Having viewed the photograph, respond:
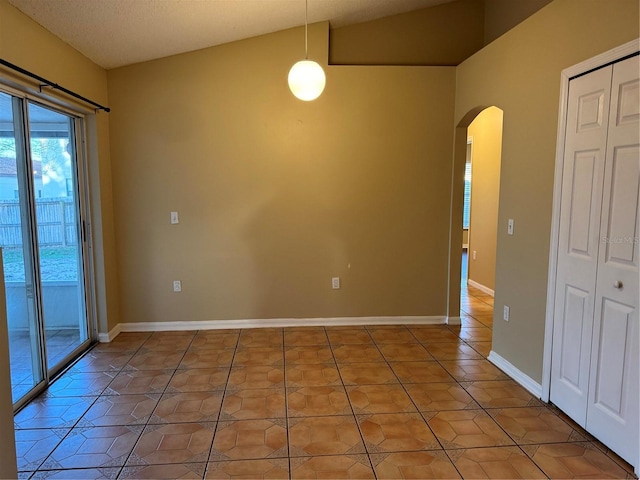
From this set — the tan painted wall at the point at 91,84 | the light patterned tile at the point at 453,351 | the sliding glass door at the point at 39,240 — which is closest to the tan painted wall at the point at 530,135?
the light patterned tile at the point at 453,351

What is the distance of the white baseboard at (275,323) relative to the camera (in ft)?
13.2

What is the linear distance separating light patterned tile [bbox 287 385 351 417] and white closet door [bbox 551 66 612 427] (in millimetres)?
1378

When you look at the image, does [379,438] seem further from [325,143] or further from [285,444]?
[325,143]

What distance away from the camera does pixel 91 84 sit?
3.40 meters

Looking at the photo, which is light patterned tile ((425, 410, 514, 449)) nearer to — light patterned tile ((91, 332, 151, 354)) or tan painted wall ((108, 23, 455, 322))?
tan painted wall ((108, 23, 455, 322))

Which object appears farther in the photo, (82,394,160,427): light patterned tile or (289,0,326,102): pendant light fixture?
(289,0,326,102): pendant light fixture

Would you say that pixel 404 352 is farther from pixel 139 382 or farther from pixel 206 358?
pixel 139 382

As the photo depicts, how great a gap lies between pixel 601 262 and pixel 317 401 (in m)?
1.90

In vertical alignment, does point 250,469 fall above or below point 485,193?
below

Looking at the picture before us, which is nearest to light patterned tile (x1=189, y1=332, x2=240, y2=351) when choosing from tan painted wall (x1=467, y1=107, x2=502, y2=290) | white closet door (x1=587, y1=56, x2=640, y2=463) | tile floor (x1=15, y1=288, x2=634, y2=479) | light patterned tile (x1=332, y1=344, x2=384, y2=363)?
tile floor (x1=15, y1=288, x2=634, y2=479)

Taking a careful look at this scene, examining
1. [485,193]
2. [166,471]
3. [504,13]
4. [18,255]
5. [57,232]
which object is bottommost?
[166,471]

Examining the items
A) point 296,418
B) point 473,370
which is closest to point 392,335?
point 473,370

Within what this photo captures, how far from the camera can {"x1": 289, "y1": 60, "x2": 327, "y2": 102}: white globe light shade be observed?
2.77 meters

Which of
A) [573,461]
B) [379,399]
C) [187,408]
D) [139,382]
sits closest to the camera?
[573,461]
